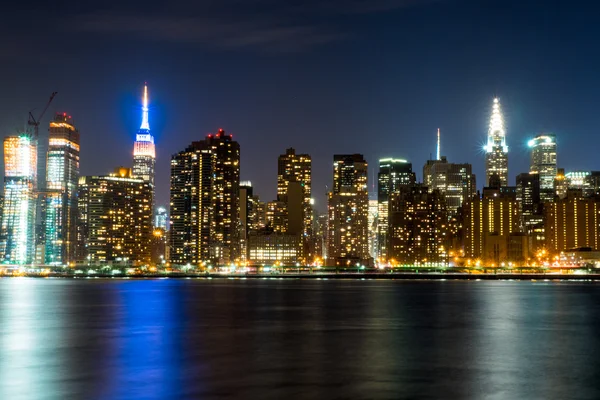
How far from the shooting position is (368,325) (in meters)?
69.2

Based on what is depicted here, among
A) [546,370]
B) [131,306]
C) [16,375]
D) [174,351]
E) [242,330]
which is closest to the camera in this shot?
[16,375]

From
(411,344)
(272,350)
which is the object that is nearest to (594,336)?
(411,344)

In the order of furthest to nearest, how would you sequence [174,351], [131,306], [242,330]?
[131,306] < [242,330] < [174,351]

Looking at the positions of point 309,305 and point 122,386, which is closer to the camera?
point 122,386

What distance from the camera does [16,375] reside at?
39.5 meters

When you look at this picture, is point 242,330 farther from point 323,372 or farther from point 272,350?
point 323,372

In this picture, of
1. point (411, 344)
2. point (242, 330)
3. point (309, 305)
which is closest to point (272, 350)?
point (411, 344)

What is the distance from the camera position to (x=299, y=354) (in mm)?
48500

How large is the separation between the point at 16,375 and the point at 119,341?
53.2ft

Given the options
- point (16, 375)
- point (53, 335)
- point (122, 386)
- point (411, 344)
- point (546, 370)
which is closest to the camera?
point (122, 386)

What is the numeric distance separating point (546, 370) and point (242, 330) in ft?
96.3

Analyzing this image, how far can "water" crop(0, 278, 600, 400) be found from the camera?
118 feet

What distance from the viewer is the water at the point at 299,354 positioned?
1416 inches

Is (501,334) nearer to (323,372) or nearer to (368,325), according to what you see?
(368,325)
